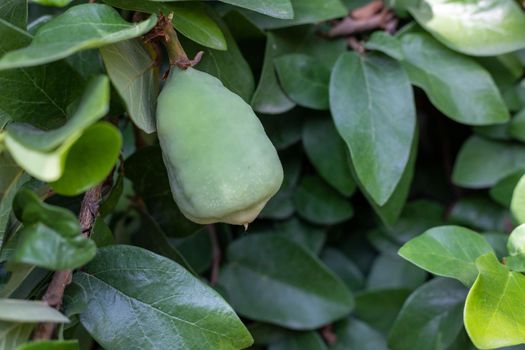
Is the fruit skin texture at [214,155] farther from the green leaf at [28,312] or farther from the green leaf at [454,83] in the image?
the green leaf at [454,83]

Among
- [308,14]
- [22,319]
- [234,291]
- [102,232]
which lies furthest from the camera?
[234,291]

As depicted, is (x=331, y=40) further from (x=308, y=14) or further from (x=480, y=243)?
(x=480, y=243)

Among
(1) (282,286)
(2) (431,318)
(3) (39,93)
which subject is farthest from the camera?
(1) (282,286)

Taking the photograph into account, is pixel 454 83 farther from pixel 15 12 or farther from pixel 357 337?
pixel 15 12

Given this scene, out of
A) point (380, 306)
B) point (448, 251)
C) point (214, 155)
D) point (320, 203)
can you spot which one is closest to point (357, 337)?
point (380, 306)

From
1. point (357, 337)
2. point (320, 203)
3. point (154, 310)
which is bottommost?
point (357, 337)

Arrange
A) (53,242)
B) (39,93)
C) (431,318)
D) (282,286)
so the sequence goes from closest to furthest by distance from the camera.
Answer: (53,242) → (39,93) → (431,318) → (282,286)

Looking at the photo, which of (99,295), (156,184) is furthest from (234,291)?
(99,295)
